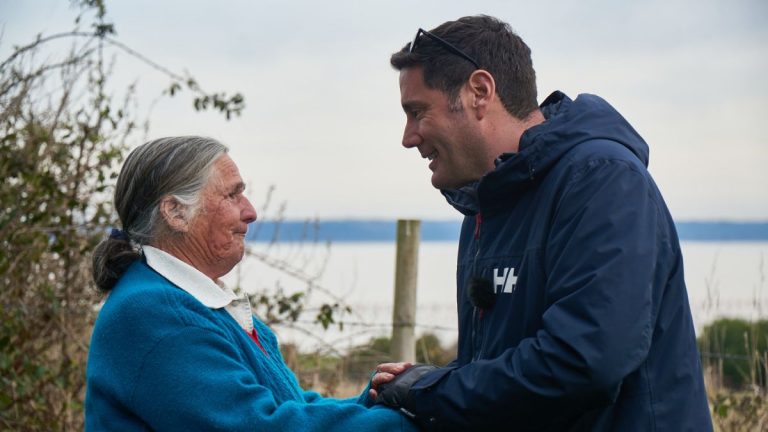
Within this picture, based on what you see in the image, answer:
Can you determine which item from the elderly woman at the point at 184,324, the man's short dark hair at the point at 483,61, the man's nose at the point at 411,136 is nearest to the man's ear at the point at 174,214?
the elderly woman at the point at 184,324

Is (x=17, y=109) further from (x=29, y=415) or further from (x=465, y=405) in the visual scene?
(x=465, y=405)

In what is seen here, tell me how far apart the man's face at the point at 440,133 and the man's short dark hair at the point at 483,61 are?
29 mm

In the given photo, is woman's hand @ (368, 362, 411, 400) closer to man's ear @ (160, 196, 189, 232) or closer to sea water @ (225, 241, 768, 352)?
man's ear @ (160, 196, 189, 232)

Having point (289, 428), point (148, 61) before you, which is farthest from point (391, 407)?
point (148, 61)

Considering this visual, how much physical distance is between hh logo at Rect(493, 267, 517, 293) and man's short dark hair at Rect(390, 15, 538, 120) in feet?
1.45

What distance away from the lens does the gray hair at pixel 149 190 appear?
3.38 meters

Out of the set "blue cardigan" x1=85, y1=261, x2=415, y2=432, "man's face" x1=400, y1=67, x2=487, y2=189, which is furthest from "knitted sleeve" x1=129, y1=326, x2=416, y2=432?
"man's face" x1=400, y1=67, x2=487, y2=189

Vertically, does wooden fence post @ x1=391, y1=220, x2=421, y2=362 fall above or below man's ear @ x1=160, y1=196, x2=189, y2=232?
below

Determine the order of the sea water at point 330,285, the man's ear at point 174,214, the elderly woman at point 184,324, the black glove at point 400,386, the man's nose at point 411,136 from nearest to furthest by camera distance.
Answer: the elderly woman at point 184,324 → the black glove at point 400,386 → the man's nose at point 411,136 → the man's ear at point 174,214 → the sea water at point 330,285

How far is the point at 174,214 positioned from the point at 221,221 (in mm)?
149

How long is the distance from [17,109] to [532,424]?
458cm

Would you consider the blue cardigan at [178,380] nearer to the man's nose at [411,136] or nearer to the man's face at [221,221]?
the man's face at [221,221]

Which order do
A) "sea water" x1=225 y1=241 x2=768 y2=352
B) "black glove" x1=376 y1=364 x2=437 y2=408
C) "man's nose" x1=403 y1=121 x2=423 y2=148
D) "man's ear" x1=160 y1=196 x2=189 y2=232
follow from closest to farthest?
"black glove" x1=376 y1=364 x2=437 y2=408 < "man's nose" x1=403 y1=121 x2=423 y2=148 < "man's ear" x1=160 y1=196 x2=189 y2=232 < "sea water" x1=225 y1=241 x2=768 y2=352

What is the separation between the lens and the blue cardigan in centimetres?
301
